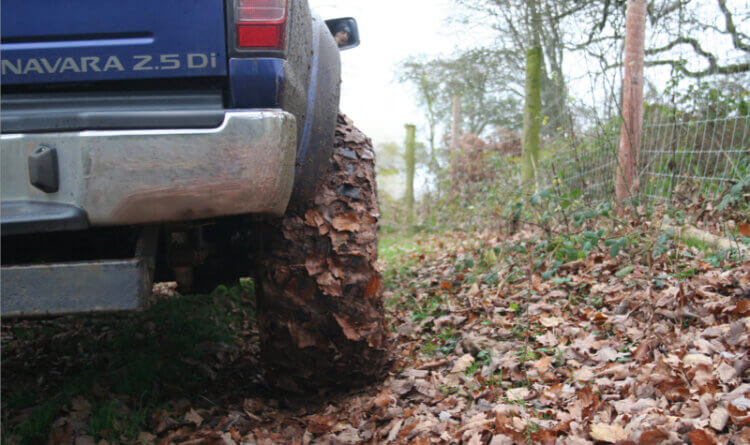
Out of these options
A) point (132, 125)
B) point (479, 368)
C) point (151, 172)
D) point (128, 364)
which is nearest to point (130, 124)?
point (132, 125)

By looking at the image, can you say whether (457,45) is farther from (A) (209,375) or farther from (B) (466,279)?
(A) (209,375)

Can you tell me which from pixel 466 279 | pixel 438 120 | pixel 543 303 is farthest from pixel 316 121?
pixel 438 120

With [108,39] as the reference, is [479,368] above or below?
below

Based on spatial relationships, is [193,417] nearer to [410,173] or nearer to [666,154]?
A: [666,154]

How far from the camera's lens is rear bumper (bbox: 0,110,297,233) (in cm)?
142

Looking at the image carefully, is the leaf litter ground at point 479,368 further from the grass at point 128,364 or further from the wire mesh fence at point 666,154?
the wire mesh fence at point 666,154

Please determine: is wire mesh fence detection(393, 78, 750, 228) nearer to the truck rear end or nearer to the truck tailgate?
the truck rear end

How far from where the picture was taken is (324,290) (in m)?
2.09

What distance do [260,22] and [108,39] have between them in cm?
43

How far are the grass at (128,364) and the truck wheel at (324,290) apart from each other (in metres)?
0.58

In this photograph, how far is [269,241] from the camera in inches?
82.8

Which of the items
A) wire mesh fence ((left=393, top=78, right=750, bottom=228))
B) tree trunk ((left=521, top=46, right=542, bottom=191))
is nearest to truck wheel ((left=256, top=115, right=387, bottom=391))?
wire mesh fence ((left=393, top=78, right=750, bottom=228))

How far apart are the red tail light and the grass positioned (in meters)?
1.50

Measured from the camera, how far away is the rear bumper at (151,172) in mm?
1423
